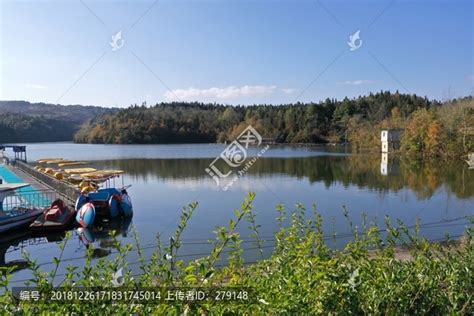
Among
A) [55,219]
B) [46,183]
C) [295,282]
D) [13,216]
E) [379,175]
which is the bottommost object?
[55,219]

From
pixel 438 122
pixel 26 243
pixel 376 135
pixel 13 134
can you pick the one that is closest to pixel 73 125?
pixel 13 134

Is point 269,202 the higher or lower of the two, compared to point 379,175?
lower

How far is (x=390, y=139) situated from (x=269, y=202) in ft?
144

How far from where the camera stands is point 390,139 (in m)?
56.7

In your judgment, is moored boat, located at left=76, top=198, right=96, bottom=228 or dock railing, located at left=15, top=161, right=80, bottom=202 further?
dock railing, located at left=15, top=161, right=80, bottom=202

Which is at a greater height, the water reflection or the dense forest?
the dense forest

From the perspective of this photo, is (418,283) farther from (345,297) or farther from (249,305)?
(249,305)

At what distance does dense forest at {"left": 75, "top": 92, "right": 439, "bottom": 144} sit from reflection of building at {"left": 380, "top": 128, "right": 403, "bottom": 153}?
15.4m

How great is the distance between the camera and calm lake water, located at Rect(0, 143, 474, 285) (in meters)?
12.5

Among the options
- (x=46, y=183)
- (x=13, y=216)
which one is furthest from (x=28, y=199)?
(x=13, y=216)

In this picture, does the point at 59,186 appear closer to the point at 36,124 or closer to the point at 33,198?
the point at 33,198

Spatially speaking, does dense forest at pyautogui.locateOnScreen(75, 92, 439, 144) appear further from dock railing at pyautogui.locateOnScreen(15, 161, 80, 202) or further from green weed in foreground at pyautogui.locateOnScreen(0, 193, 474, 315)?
green weed in foreground at pyautogui.locateOnScreen(0, 193, 474, 315)

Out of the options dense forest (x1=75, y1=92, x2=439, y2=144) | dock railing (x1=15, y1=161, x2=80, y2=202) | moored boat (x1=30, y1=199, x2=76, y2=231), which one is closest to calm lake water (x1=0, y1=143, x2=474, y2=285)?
moored boat (x1=30, y1=199, x2=76, y2=231)

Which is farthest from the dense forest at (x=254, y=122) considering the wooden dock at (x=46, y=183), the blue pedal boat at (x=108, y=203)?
the blue pedal boat at (x=108, y=203)
